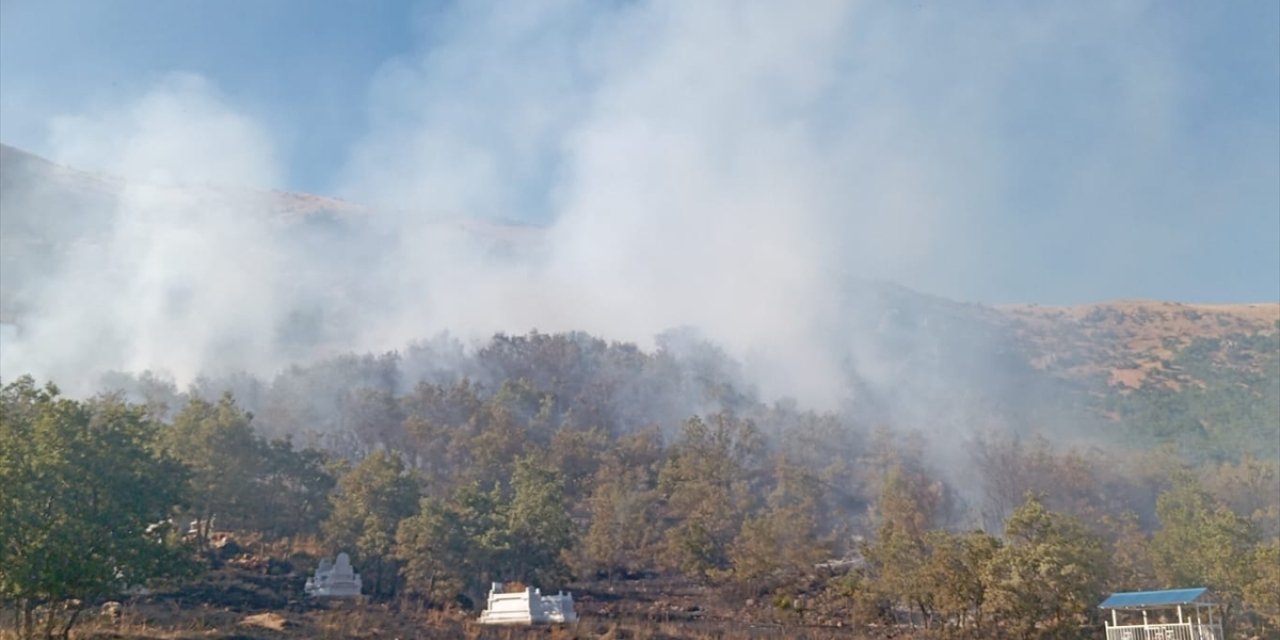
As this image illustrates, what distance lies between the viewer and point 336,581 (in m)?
37.0

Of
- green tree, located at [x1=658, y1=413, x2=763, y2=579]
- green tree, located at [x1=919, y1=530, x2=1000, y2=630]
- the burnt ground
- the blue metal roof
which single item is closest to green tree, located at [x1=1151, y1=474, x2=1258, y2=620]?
the blue metal roof

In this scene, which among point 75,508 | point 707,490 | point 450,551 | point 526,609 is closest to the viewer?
point 75,508

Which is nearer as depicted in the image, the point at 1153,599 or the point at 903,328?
the point at 1153,599

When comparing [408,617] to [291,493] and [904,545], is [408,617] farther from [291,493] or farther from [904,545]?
[904,545]

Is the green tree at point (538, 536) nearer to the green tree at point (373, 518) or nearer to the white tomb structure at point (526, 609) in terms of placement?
the white tomb structure at point (526, 609)

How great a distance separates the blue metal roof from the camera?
29.6m

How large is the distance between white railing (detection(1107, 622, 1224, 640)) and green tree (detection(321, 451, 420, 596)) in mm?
24613

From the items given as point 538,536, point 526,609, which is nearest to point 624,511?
point 538,536

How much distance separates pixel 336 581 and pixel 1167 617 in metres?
27.5

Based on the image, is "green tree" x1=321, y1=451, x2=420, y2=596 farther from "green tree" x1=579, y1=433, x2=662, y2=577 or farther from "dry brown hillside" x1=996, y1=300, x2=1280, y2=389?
"dry brown hillside" x1=996, y1=300, x2=1280, y2=389

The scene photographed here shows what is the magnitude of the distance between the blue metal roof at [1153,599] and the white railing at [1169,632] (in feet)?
2.04

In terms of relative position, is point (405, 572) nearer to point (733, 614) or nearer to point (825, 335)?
point (733, 614)

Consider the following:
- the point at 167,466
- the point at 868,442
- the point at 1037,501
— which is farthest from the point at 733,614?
the point at 868,442

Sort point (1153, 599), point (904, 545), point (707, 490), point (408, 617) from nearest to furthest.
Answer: point (1153, 599)
point (408, 617)
point (904, 545)
point (707, 490)
